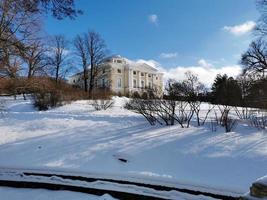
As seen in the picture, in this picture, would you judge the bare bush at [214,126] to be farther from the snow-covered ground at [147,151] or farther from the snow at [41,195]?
the snow at [41,195]

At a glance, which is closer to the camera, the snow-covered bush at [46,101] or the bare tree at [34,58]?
the bare tree at [34,58]

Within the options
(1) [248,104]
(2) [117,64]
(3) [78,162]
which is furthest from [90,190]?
(2) [117,64]

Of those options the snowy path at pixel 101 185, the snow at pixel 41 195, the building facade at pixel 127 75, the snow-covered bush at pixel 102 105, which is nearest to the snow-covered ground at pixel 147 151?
the snowy path at pixel 101 185

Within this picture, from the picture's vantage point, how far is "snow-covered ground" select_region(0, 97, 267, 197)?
8.27 metres

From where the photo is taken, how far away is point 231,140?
10.2m

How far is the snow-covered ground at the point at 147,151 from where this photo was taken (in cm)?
827

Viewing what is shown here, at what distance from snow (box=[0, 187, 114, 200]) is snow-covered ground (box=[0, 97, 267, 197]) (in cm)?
134

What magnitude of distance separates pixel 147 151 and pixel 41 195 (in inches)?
142

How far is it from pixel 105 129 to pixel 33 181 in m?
4.79

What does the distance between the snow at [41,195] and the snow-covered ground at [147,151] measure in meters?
1.34

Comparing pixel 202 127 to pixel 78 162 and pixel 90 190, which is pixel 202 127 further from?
pixel 90 190

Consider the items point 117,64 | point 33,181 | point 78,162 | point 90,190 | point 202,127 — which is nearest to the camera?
point 90,190

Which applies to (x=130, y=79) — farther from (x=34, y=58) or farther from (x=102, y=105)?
(x=34, y=58)

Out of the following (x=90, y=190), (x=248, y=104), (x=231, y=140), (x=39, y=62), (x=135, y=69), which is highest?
(x=135, y=69)
